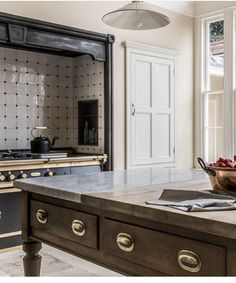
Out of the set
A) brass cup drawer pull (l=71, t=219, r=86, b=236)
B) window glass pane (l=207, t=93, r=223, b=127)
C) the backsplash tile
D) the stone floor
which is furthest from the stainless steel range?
window glass pane (l=207, t=93, r=223, b=127)

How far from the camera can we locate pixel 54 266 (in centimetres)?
322

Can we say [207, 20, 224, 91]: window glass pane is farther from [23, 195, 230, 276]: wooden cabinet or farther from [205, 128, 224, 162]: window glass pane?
[23, 195, 230, 276]: wooden cabinet

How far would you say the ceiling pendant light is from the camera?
2.49 metres

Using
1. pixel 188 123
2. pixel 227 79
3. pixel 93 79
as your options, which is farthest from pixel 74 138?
pixel 227 79

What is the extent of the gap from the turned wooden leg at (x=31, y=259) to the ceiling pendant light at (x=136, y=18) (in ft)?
5.05

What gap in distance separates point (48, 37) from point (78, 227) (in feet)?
9.11

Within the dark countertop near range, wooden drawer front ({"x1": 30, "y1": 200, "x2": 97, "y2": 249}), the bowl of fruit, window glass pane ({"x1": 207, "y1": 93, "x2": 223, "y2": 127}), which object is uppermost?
window glass pane ({"x1": 207, "y1": 93, "x2": 223, "y2": 127})

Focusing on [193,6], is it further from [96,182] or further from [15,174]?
[96,182]

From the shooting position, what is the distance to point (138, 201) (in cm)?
139

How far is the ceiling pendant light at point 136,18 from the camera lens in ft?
8.16

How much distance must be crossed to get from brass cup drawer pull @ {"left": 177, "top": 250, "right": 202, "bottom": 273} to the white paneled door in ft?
11.8

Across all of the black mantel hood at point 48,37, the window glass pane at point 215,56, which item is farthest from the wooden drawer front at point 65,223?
the window glass pane at point 215,56

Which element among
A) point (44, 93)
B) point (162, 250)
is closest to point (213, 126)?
point (44, 93)

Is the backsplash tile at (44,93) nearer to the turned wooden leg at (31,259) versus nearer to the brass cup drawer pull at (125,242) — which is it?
the turned wooden leg at (31,259)
